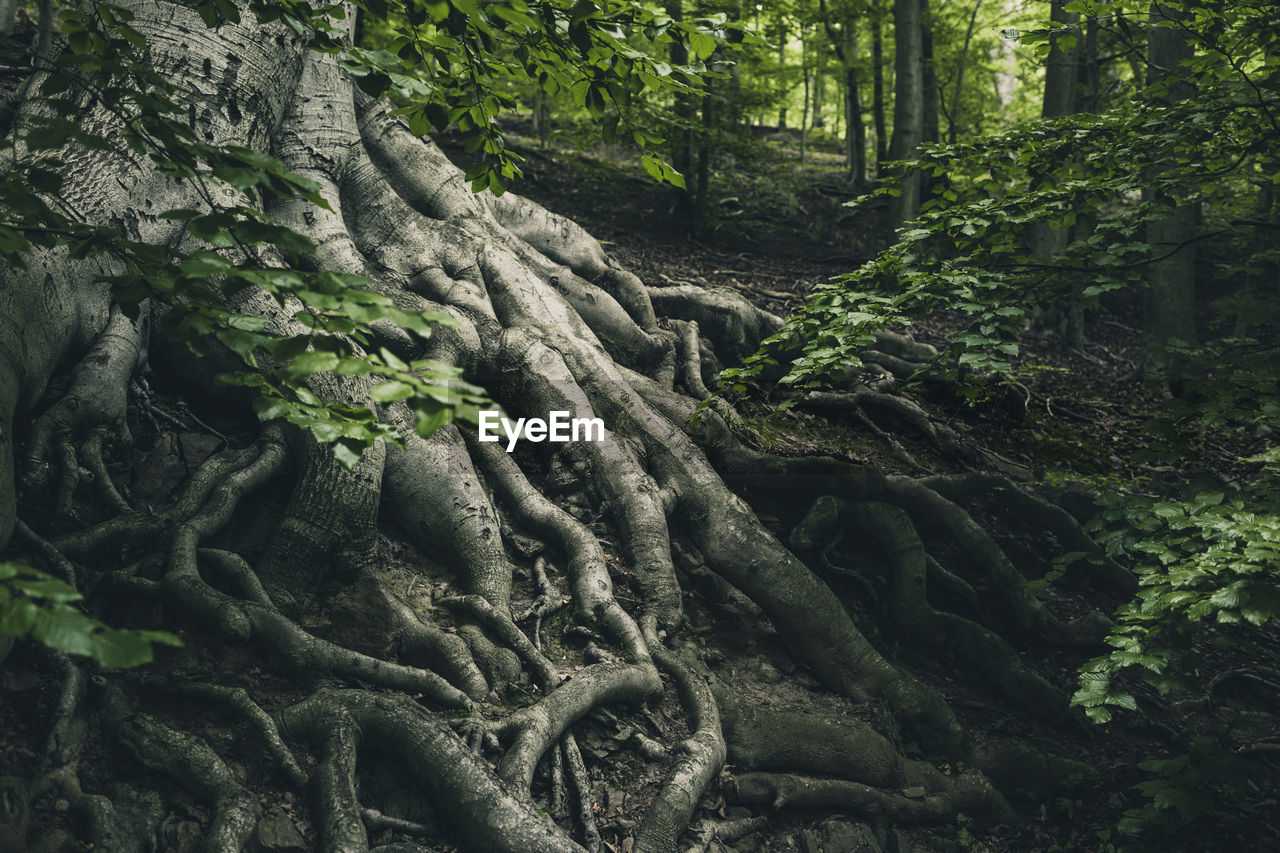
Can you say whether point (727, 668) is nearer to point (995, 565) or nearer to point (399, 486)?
point (399, 486)

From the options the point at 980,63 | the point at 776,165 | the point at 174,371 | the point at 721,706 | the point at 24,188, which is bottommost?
the point at 721,706

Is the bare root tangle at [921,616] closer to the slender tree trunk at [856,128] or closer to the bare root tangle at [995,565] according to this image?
the bare root tangle at [995,565]

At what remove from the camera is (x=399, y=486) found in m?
4.64

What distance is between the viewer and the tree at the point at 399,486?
8.16 feet

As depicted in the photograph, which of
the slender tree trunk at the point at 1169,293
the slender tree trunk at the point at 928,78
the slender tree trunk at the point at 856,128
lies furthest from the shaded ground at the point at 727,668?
the slender tree trunk at the point at 856,128

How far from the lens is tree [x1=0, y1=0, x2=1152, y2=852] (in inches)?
98.0

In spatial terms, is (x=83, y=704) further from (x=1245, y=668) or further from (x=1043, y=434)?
(x=1043, y=434)

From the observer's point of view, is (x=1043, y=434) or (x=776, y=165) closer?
(x=1043, y=434)

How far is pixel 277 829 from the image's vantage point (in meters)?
3.18

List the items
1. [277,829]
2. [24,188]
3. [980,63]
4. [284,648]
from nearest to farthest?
[24,188] < [277,829] < [284,648] < [980,63]

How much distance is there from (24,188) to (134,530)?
201 centimetres

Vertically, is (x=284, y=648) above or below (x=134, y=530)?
below

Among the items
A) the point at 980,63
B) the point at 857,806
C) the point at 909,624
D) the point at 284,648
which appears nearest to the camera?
the point at 284,648

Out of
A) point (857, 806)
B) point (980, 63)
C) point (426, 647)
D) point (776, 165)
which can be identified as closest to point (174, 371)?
point (426, 647)
